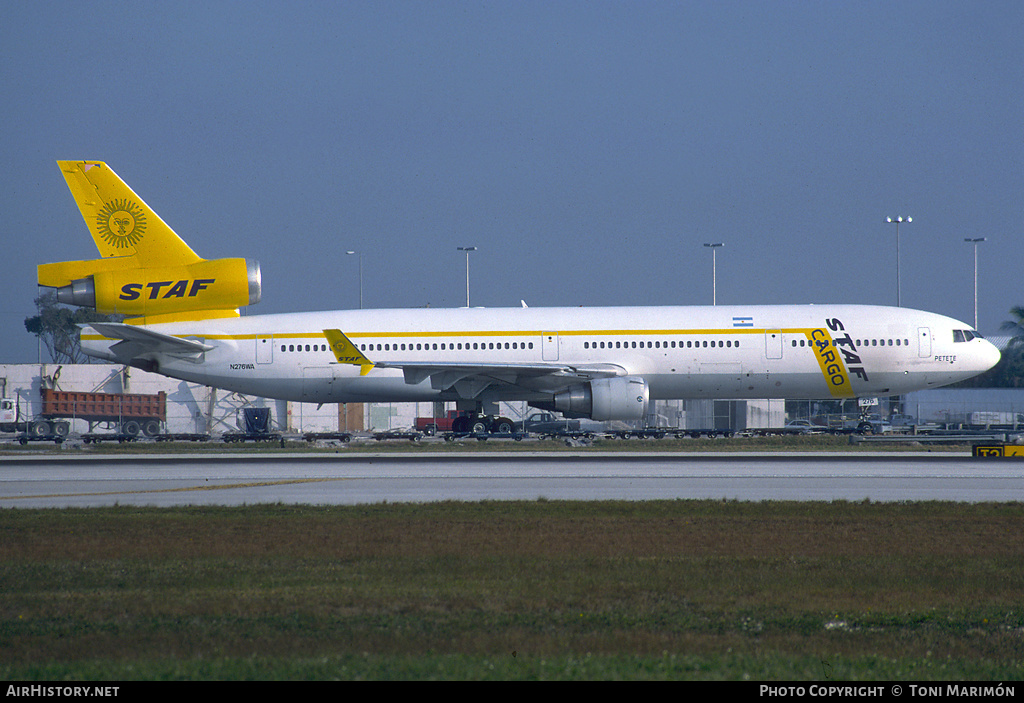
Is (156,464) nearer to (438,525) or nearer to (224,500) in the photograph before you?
(224,500)

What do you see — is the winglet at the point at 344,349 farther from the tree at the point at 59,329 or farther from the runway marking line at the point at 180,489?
the tree at the point at 59,329

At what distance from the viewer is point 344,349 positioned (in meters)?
33.8

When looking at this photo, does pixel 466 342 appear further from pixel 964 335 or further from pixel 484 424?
pixel 964 335

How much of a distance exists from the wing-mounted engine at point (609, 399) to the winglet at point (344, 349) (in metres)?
7.01

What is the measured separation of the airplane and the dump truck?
18227 mm

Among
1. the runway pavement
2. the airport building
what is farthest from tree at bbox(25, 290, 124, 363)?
the runway pavement

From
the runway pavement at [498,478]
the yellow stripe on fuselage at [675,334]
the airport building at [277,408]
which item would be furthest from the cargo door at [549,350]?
the airport building at [277,408]

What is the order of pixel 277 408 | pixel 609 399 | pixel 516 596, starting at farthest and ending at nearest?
pixel 277 408 < pixel 609 399 < pixel 516 596

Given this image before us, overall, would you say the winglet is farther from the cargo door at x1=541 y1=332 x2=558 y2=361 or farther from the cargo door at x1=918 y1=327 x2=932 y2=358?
the cargo door at x1=918 y1=327 x2=932 y2=358

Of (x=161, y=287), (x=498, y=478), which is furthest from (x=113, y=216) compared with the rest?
(x=498, y=478)

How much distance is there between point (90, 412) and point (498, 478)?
39.5 metres

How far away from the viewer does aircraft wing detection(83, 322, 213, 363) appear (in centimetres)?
3388

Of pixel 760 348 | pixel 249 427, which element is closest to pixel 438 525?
pixel 760 348

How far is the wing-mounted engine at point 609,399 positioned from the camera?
33.1 m
